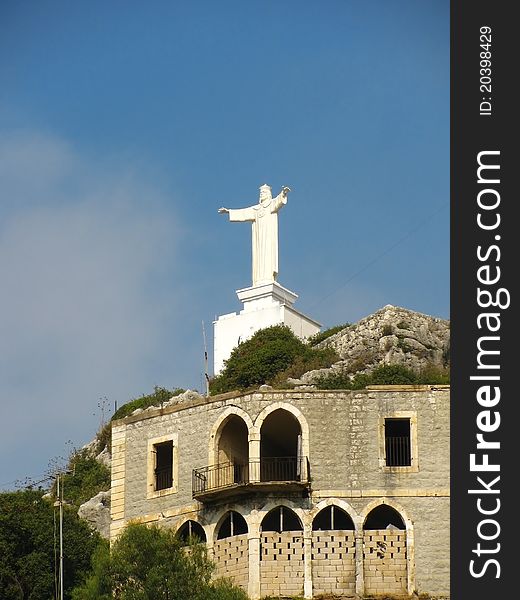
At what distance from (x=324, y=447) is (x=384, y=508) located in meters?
2.95

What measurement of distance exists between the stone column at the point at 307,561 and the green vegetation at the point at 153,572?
143 inches

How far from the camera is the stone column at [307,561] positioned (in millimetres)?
61094

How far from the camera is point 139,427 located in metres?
66.9

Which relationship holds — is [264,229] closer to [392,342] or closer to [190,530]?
[392,342]

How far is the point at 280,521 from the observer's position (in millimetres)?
62500

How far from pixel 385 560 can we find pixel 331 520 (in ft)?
7.71

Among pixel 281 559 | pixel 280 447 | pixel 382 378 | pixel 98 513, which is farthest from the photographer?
pixel 382 378

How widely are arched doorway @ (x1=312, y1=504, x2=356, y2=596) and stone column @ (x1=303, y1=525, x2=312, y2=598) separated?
0.12 metres

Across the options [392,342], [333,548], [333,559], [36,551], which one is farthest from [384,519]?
[392,342]

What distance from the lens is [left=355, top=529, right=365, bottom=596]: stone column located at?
201 ft

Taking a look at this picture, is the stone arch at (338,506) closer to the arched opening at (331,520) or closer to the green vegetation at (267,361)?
the arched opening at (331,520)

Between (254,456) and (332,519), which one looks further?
(254,456)

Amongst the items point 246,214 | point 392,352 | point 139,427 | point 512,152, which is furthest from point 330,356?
point 512,152

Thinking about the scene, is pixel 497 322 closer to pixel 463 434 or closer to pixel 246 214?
pixel 463 434
